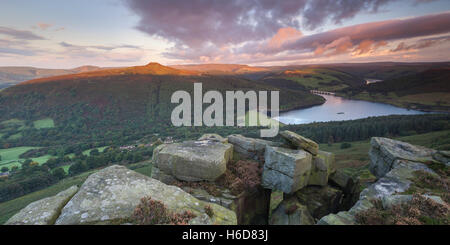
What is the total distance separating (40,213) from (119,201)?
2242 mm

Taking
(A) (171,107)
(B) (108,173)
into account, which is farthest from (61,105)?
(B) (108,173)

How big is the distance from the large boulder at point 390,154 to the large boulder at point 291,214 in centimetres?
645

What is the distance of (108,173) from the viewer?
8.18 m

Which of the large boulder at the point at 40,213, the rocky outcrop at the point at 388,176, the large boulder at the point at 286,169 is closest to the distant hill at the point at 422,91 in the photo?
the rocky outcrop at the point at 388,176

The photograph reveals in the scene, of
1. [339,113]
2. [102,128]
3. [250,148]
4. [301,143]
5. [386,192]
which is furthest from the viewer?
[339,113]

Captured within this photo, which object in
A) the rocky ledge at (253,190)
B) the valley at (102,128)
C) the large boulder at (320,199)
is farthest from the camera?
the valley at (102,128)

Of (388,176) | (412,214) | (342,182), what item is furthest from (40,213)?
(342,182)

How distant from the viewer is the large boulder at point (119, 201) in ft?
19.7

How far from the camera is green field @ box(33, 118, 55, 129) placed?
15850 centimetres

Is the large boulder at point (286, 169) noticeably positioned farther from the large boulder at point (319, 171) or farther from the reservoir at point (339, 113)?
the reservoir at point (339, 113)

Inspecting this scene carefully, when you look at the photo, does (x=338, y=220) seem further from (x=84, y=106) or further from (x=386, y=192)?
(x=84, y=106)

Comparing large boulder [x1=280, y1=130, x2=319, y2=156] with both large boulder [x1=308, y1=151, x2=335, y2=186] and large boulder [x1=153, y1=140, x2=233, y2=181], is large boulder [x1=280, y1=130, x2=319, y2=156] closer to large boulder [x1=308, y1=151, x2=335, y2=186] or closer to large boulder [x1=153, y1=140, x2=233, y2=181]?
large boulder [x1=308, y1=151, x2=335, y2=186]

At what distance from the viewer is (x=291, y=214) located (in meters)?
12.5
